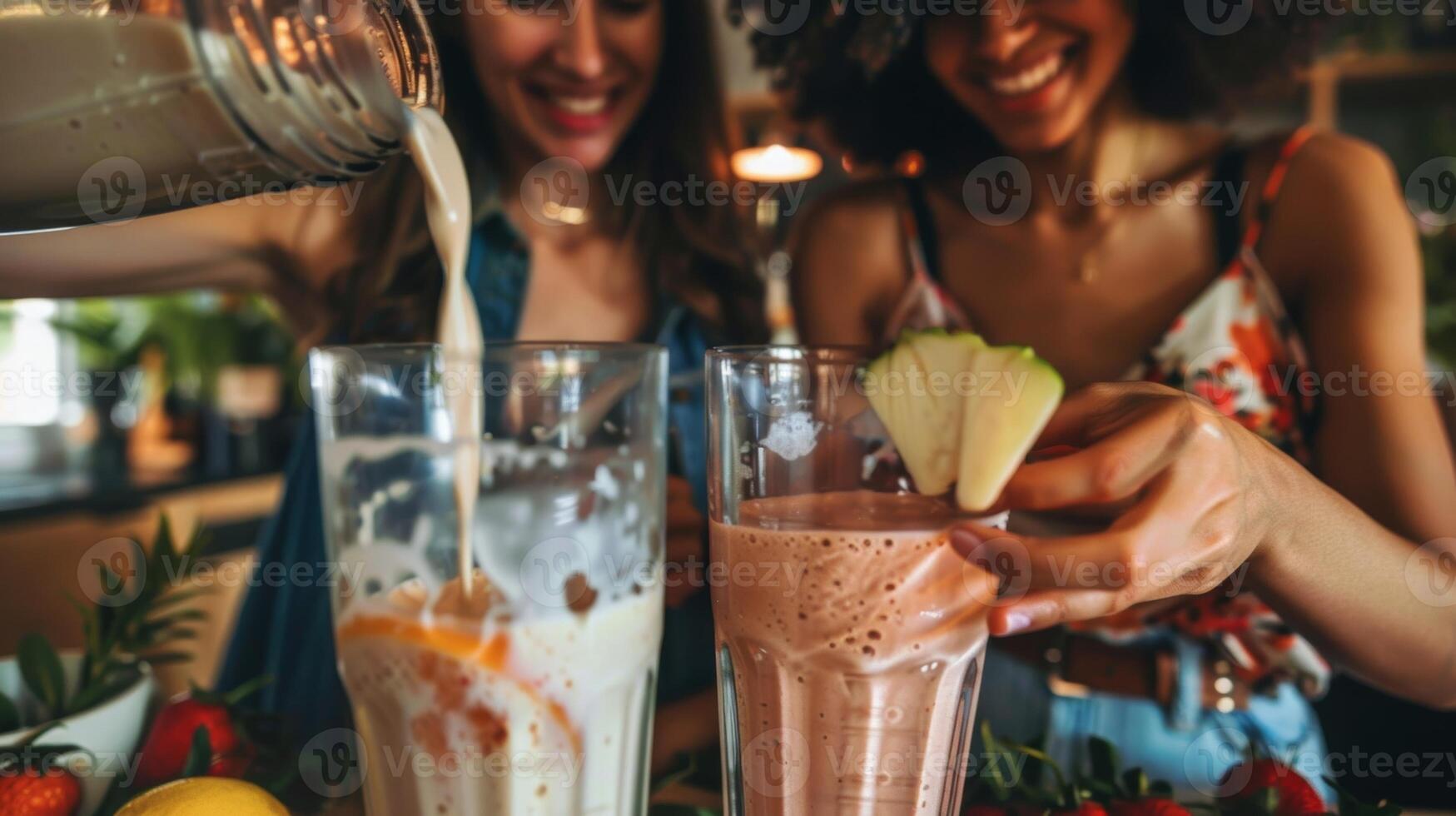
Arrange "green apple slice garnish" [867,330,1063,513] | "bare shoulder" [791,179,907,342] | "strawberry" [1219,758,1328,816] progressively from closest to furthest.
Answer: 1. "green apple slice garnish" [867,330,1063,513]
2. "strawberry" [1219,758,1328,816]
3. "bare shoulder" [791,179,907,342]

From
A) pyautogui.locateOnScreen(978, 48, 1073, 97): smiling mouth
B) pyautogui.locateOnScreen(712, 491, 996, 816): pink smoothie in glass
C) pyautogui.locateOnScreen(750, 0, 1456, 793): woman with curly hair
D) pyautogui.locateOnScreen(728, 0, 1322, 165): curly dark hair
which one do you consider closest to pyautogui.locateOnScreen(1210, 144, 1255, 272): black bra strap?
pyautogui.locateOnScreen(750, 0, 1456, 793): woman with curly hair

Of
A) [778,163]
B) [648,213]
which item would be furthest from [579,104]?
[778,163]

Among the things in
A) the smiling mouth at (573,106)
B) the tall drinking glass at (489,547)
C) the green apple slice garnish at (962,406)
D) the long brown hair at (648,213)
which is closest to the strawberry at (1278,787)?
the green apple slice garnish at (962,406)

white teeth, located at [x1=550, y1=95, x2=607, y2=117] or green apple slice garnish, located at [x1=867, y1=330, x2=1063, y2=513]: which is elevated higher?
white teeth, located at [x1=550, y1=95, x2=607, y2=117]

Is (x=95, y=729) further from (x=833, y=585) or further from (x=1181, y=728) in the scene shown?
(x=1181, y=728)

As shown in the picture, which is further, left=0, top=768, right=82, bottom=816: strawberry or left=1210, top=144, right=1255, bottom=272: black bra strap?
left=1210, top=144, right=1255, bottom=272: black bra strap

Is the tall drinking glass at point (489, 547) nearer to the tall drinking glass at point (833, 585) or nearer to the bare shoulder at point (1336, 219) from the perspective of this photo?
the tall drinking glass at point (833, 585)

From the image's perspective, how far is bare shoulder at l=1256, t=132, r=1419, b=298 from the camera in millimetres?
1153

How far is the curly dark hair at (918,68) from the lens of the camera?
1.33 m

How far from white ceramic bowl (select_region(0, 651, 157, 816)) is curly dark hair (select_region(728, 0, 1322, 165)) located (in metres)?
1.12

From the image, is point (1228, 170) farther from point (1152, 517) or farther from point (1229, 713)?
point (1152, 517)

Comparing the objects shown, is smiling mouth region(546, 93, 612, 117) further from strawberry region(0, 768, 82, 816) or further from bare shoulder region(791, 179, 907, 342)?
strawberry region(0, 768, 82, 816)

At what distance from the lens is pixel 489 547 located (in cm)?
57

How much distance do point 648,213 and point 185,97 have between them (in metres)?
0.95
